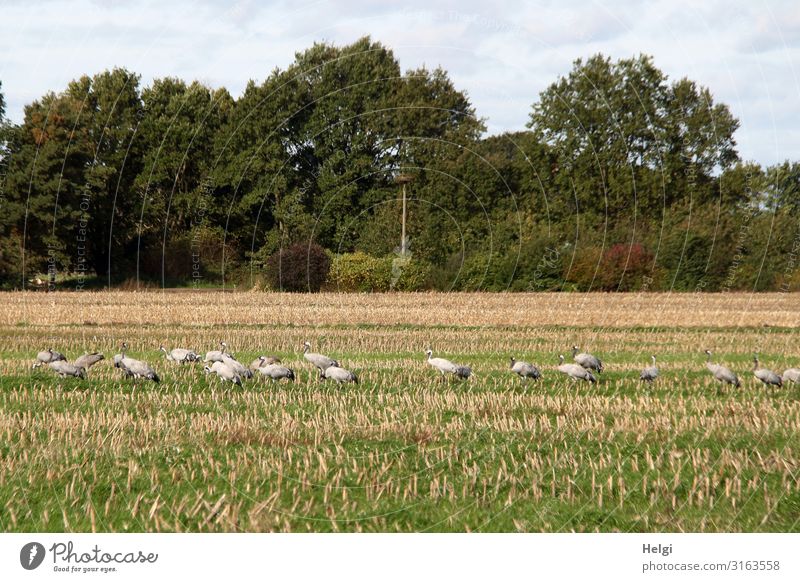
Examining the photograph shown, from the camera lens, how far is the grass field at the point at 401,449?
10430 millimetres

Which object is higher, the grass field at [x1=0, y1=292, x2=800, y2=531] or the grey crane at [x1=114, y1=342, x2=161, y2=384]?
the grey crane at [x1=114, y1=342, x2=161, y2=384]

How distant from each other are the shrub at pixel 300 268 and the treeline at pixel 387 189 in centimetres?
14

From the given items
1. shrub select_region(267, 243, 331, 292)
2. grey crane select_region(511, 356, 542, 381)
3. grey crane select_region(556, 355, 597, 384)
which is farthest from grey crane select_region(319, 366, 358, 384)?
shrub select_region(267, 243, 331, 292)

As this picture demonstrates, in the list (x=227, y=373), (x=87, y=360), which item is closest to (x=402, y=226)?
(x=87, y=360)

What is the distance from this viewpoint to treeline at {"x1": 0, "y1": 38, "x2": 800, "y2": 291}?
58.5 metres

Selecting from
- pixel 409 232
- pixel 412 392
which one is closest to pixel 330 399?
pixel 412 392

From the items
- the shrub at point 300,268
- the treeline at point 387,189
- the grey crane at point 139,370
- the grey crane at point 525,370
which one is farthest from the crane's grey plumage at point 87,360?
the shrub at point 300,268

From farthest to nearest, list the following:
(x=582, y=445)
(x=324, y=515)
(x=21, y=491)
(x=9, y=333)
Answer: (x=9, y=333) → (x=582, y=445) → (x=21, y=491) → (x=324, y=515)

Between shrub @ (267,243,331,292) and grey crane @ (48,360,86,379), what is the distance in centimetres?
3863

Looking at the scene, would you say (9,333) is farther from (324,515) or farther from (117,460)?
(324,515)

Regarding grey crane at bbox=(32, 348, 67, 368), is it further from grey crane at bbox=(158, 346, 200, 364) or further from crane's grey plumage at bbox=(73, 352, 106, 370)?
grey crane at bbox=(158, 346, 200, 364)

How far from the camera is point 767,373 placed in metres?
20.3

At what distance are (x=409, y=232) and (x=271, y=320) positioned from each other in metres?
16.9

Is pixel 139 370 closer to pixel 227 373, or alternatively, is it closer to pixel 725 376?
pixel 227 373
